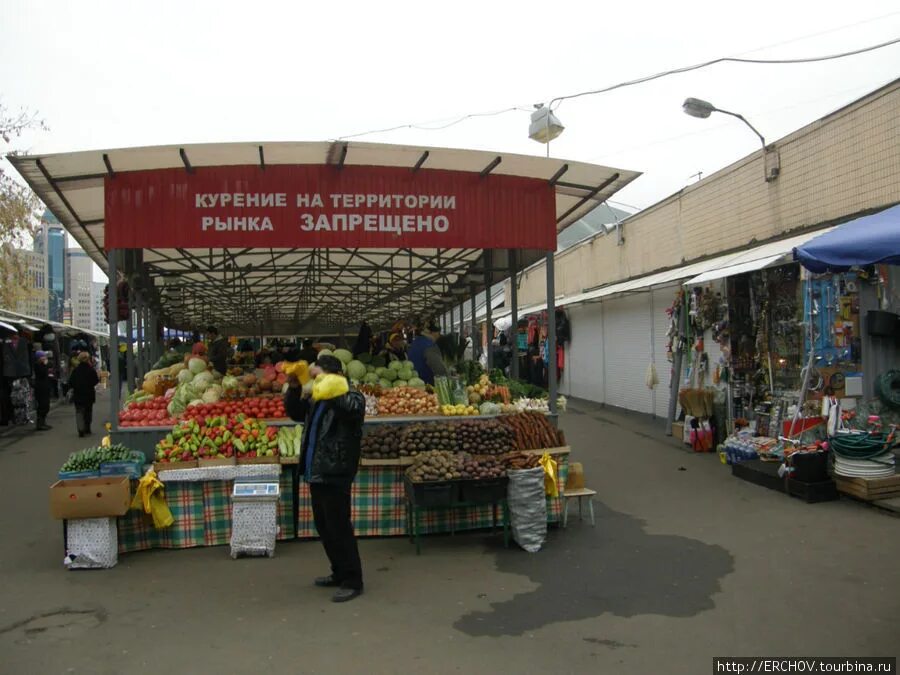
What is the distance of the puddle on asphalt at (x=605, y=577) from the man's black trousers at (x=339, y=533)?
0.98m

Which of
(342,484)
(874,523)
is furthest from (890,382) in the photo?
(342,484)

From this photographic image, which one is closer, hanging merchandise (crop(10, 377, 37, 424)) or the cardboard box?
the cardboard box

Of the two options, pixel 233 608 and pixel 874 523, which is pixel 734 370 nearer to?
pixel 874 523

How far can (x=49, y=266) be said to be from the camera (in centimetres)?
4431

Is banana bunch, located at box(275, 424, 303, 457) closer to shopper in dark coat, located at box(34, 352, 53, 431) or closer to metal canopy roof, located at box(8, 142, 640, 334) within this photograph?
metal canopy roof, located at box(8, 142, 640, 334)

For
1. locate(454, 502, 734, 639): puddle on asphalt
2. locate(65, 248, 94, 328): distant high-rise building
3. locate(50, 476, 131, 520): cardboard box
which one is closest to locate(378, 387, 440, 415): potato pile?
locate(454, 502, 734, 639): puddle on asphalt

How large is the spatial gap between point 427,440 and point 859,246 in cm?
407

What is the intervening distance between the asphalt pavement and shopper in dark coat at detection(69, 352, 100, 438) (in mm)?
7515

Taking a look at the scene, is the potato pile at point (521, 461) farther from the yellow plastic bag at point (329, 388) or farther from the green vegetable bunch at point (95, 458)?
the green vegetable bunch at point (95, 458)

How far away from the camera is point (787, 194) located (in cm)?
1081

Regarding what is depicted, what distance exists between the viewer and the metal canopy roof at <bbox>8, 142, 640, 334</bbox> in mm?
7145

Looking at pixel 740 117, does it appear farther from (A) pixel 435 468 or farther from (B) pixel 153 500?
(B) pixel 153 500

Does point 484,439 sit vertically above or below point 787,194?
below

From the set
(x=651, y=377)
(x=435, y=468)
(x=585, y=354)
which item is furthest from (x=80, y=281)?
(x=435, y=468)
